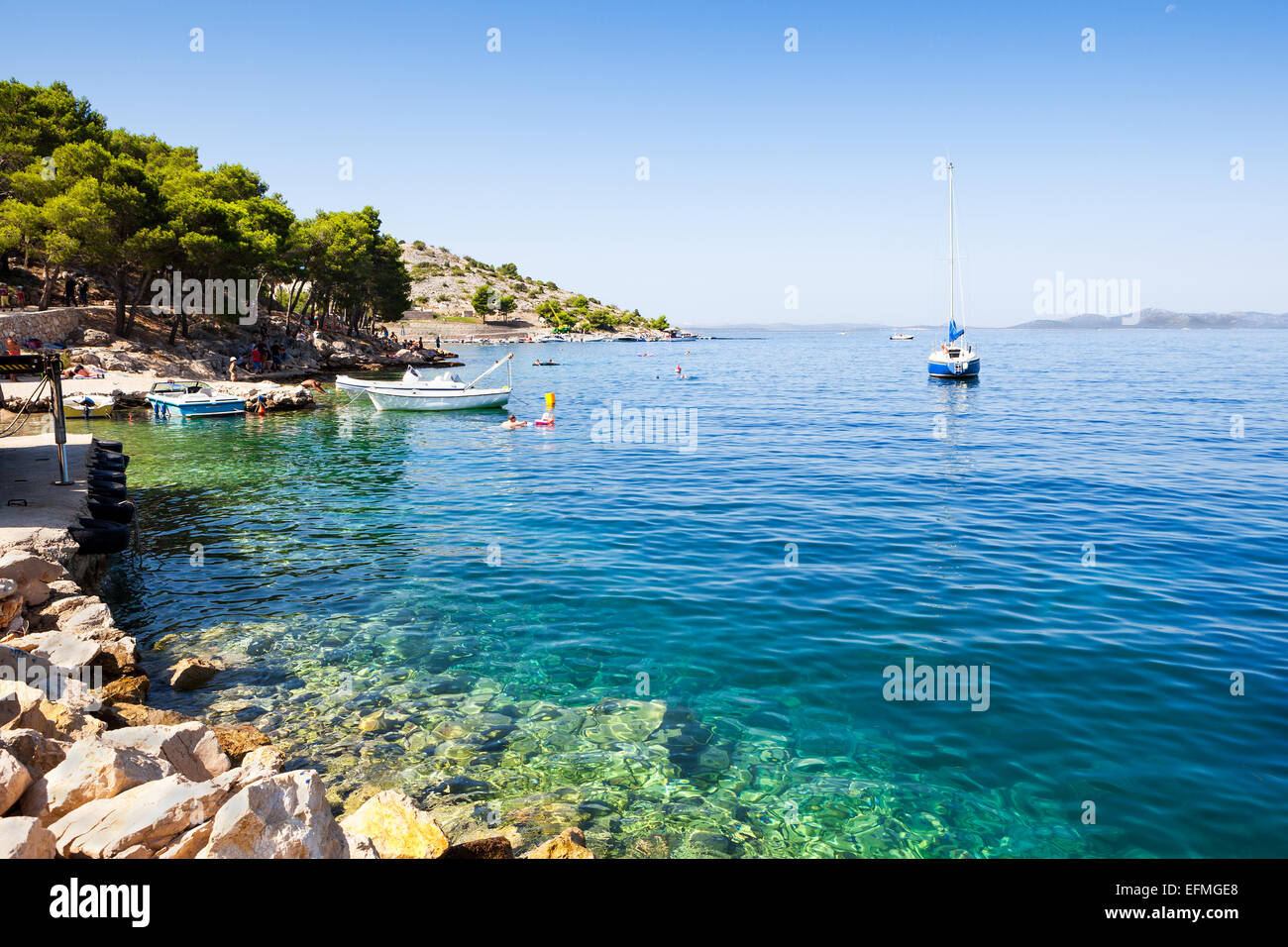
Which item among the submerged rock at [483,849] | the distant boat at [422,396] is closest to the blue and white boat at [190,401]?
the distant boat at [422,396]

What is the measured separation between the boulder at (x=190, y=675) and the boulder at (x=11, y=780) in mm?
5024

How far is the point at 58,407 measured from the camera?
673 inches

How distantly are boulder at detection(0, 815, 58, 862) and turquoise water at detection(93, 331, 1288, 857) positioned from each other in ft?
10.8

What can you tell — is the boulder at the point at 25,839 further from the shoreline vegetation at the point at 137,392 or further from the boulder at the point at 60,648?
the boulder at the point at 60,648

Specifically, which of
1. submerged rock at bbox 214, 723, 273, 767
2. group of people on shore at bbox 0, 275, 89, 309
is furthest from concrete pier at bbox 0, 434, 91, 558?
group of people on shore at bbox 0, 275, 89, 309

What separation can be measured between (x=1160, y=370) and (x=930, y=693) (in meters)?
90.9

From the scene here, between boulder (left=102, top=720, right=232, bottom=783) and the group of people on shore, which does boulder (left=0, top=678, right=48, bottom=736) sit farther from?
the group of people on shore

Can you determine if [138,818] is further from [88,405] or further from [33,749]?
[88,405]

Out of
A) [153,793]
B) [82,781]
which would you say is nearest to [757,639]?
[153,793]

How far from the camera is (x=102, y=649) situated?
1059cm

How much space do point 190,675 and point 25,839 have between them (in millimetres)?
6384

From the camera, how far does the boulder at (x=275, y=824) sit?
5.31m

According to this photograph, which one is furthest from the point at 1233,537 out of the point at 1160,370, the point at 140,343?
the point at 1160,370

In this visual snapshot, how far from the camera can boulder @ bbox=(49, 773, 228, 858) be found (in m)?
5.37
